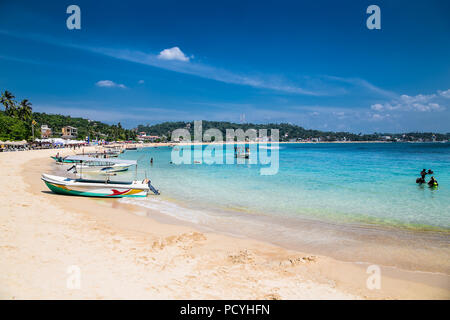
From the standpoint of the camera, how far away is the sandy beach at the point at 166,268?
5.27 meters

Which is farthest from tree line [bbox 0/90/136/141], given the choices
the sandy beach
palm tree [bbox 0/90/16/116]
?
the sandy beach

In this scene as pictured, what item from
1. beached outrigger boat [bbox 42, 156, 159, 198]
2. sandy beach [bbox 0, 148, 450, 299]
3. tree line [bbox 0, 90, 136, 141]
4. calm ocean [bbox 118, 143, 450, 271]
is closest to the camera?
sandy beach [bbox 0, 148, 450, 299]

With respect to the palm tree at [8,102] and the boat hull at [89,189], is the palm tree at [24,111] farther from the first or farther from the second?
the boat hull at [89,189]

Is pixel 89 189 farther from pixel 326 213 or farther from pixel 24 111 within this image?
pixel 24 111

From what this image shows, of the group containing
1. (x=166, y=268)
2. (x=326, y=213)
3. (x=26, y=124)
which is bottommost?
(x=326, y=213)

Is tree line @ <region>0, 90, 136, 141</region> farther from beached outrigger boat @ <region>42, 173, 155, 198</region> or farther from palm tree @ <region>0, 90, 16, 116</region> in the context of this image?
beached outrigger boat @ <region>42, 173, 155, 198</region>

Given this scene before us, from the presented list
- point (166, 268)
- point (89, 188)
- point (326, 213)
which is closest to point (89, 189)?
point (89, 188)

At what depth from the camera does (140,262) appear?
662 cm

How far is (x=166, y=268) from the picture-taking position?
20.8 ft

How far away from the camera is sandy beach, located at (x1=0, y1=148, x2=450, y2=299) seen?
208 inches

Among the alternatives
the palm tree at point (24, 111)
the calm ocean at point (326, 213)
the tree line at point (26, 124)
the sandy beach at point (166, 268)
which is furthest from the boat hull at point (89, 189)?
the palm tree at point (24, 111)
